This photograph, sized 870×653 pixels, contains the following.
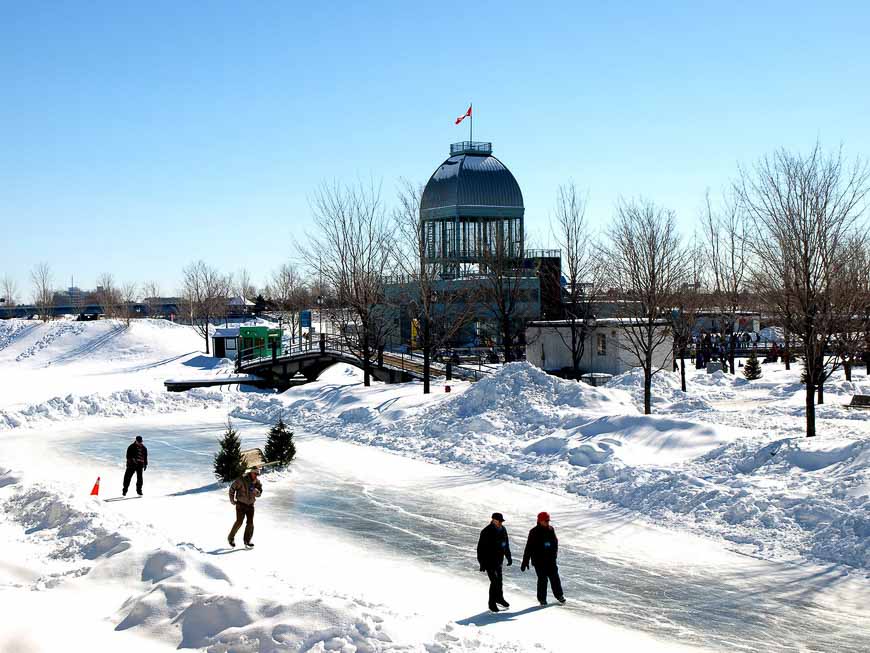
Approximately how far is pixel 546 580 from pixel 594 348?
28119 mm

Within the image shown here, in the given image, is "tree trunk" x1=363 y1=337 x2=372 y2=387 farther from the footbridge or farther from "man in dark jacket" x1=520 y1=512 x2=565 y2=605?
"man in dark jacket" x1=520 y1=512 x2=565 y2=605

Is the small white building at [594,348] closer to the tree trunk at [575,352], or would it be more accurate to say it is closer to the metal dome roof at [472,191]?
the tree trunk at [575,352]

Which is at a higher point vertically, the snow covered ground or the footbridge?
the footbridge

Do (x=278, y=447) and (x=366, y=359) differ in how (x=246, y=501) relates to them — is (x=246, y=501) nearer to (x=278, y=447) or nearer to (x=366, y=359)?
(x=278, y=447)

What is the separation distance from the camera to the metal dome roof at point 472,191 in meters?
55.2

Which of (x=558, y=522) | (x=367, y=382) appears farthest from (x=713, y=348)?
(x=558, y=522)

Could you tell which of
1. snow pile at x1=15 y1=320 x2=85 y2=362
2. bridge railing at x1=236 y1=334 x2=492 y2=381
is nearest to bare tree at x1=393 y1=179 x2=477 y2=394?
bridge railing at x1=236 y1=334 x2=492 y2=381

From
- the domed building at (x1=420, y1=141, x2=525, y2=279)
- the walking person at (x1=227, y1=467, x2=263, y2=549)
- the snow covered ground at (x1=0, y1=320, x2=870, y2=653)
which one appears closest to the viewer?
the snow covered ground at (x1=0, y1=320, x2=870, y2=653)

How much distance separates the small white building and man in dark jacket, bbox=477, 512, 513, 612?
26.5 meters

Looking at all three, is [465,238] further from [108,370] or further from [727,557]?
[727,557]

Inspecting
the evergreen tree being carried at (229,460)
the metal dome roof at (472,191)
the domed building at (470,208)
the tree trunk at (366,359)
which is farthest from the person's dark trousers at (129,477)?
the metal dome roof at (472,191)

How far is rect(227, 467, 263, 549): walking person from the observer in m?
14.5

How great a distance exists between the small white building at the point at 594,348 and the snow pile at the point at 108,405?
14844mm

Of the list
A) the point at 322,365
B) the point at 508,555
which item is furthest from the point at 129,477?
the point at 322,365
